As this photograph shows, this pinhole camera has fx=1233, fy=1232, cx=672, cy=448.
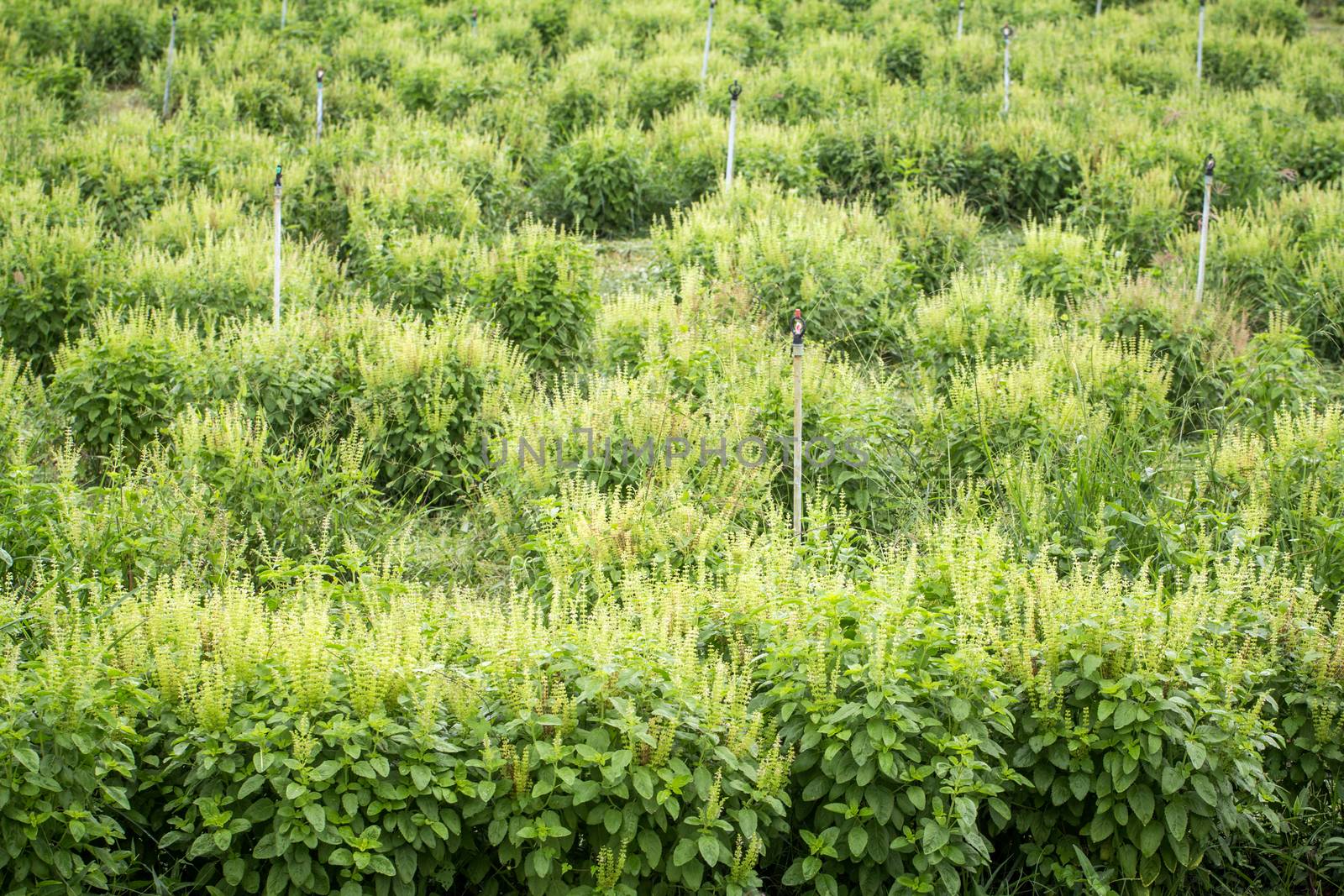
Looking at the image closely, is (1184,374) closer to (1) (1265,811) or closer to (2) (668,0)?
(1) (1265,811)

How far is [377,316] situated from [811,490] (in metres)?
3.64

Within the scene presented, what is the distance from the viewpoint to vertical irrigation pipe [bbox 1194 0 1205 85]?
15695 millimetres

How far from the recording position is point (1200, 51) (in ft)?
52.5

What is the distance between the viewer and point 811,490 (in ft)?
22.4

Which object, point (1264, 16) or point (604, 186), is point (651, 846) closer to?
point (604, 186)

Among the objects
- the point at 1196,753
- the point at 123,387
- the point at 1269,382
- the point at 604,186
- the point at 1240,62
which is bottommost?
Result: the point at 1196,753

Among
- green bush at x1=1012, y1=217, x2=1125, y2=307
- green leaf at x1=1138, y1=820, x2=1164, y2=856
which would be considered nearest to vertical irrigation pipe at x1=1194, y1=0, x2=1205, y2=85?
green bush at x1=1012, y1=217, x2=1125, y2=307

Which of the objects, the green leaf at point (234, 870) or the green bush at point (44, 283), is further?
the green bush at point (44, 283)

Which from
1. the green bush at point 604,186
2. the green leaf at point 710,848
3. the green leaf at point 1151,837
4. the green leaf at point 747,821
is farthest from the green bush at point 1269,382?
the green bush at point 604,186

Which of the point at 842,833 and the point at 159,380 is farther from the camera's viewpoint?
the point at 159,380

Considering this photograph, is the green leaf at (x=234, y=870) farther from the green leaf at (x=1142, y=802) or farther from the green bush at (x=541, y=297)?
the green bush at (x=541, y=297)

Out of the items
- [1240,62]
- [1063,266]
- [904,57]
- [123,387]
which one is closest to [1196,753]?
[1063,266]

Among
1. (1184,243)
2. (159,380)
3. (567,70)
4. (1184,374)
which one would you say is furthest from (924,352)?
(567,70)

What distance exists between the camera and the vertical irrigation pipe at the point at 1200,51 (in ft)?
51.5
